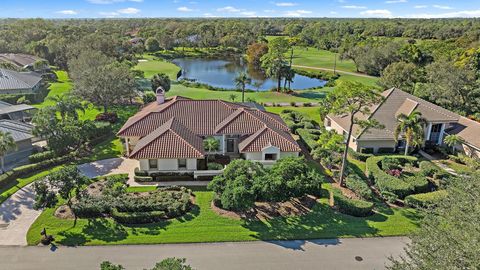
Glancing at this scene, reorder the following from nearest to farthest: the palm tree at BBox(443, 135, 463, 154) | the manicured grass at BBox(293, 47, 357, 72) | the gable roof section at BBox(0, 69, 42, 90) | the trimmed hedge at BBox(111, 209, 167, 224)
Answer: the trimmed hedge at BBox(111, 209, 167, 224), the palm tree at BBox(443, 135, 463, 154), the gable roof section at BBox(0, 69, 42, 90), the manicured grass at BBox(293, 47, 357, 72)

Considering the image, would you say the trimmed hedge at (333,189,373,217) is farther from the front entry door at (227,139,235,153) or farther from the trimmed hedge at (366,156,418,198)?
the front entry door at (227,139,235,153)

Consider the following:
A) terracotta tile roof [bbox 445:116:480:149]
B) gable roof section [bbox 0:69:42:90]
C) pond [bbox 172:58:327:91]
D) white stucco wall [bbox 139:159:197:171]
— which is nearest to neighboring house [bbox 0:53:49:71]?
gable roof section [bbox 0:69:42:90]

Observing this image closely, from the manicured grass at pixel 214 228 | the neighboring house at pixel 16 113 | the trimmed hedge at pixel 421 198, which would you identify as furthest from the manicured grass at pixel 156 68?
the trimmed hedge at pixel 421 198

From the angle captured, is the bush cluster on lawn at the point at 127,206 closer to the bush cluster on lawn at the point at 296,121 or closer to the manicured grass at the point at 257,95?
the bush cluster on lawn at the point at 296,121

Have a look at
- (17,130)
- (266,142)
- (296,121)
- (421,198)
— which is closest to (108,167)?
(17,130)

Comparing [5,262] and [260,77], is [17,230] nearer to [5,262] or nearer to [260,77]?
[5,262]
